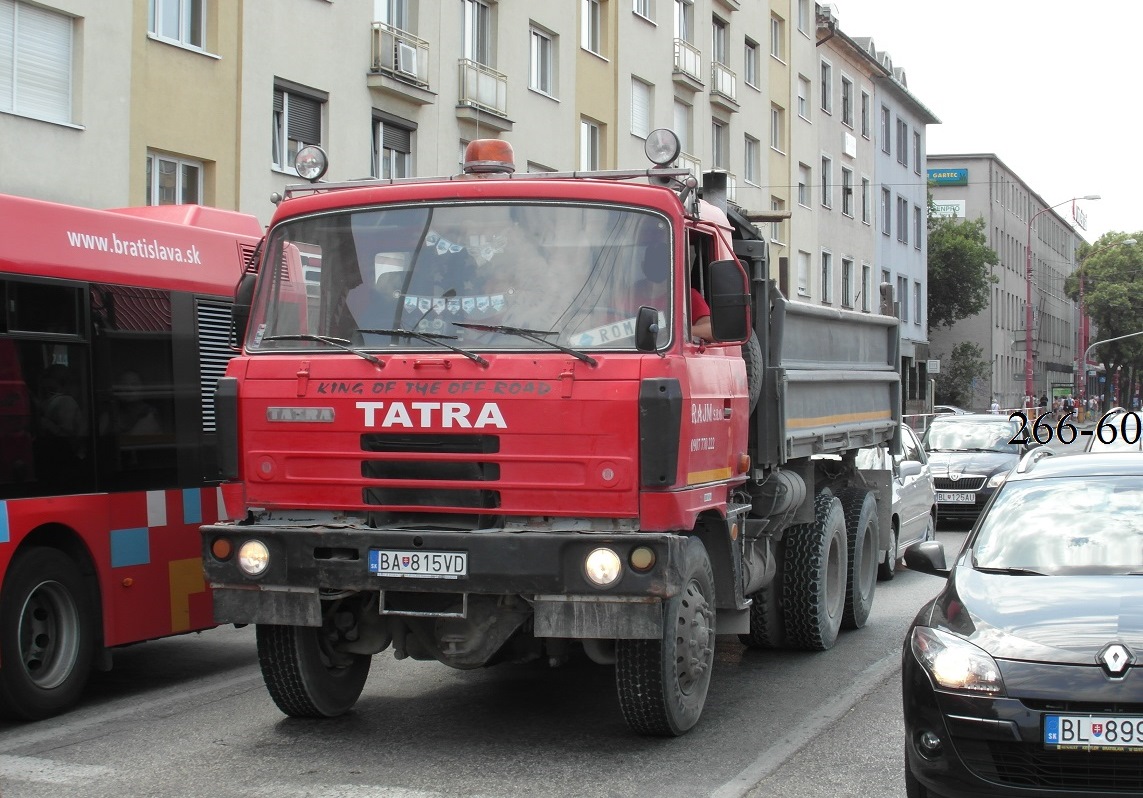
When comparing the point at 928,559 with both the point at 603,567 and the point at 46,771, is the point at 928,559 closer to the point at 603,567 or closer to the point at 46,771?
the point at 603,567

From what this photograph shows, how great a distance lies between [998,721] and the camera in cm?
511

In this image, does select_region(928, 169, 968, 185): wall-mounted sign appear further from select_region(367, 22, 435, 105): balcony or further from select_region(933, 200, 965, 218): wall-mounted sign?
select_region(367, 22, 435, 105): balcony

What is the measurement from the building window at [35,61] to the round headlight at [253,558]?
12.1 meters

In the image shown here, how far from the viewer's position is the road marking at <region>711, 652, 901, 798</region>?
616cm

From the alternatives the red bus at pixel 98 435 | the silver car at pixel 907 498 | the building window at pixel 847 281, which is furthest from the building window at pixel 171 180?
the building window at pixel 847 281

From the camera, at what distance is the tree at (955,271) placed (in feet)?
229

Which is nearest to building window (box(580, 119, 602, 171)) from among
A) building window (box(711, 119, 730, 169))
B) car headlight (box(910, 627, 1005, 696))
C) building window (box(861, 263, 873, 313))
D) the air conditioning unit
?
the air conditioning unit

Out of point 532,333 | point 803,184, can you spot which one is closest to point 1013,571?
point 532,333

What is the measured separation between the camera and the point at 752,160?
4403cm

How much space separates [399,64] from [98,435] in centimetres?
1704

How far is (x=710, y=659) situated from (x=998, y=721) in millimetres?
2311

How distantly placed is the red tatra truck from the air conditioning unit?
57.3 feet

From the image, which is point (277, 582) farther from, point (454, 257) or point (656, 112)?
point (656, 112)

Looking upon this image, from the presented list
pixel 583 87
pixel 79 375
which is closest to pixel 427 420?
pixel 79 375
